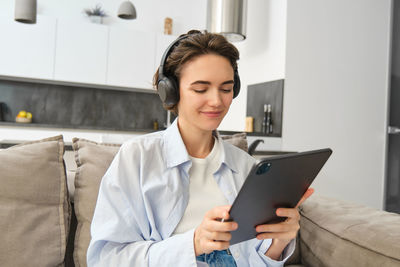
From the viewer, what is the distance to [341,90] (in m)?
3.63

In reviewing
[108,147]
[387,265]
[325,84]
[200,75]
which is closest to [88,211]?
[108,147]

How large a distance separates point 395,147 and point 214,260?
3.56 meters

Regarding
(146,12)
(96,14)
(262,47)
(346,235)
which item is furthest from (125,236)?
(146,12)

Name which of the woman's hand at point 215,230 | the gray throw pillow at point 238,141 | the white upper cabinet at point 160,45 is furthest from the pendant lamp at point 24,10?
the woman's hand at point 215,230

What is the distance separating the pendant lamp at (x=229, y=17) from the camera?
3547 mm

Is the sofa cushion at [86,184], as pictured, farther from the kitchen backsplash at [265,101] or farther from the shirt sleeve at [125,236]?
the kitchen backsplash at [265,101]

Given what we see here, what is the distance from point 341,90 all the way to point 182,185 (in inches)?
120

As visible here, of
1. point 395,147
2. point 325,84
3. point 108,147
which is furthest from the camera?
point 395,147

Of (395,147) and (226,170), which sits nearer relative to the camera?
(226,170)

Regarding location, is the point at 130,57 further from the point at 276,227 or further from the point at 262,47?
the point at 276,227

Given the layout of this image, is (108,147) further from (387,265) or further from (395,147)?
(395,147)

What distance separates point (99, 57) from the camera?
402 cm

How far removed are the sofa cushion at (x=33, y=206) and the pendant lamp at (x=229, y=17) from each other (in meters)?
2.69

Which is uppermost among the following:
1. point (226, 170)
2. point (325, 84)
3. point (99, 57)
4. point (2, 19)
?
point (2, 19)
